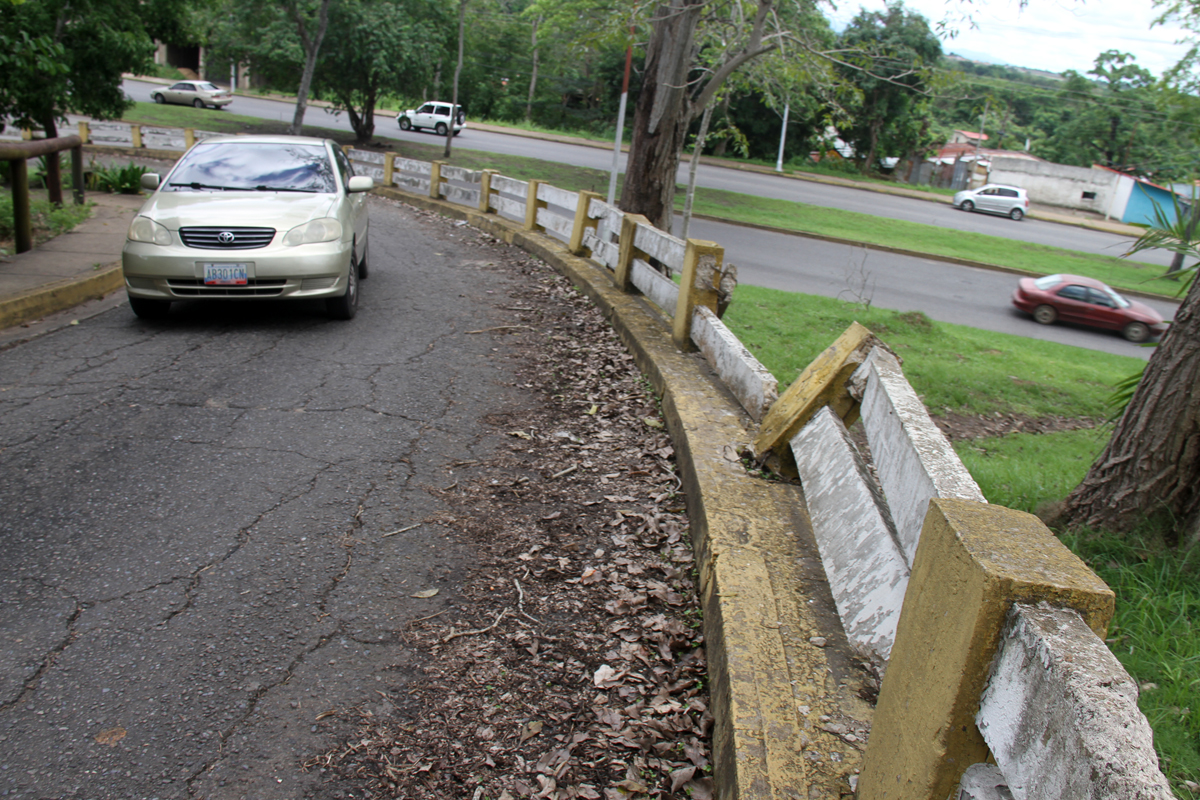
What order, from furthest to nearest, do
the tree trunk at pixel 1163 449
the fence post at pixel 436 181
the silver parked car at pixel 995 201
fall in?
the silver parked car at pixel 995 201 < the fence post at pixel 436 181 < the tree trunk at pixel 1163 449

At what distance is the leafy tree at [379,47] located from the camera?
2789 cm

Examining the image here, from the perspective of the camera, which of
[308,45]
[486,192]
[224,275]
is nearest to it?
[224,275]

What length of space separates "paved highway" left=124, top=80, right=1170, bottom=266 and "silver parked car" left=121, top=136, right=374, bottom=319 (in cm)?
2672

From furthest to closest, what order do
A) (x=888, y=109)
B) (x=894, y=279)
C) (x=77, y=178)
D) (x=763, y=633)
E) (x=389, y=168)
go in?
(x=888, y=109) → (x=894, y=279) → (x=389, y=168) → (x=77, y=178) → (x=763, y=633)

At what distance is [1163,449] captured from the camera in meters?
4.05

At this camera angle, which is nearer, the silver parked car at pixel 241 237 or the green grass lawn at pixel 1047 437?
the green grass lawn at pixel 1047 437

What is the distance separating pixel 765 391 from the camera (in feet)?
15.7

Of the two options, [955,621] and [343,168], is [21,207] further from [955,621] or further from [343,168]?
[955,621]

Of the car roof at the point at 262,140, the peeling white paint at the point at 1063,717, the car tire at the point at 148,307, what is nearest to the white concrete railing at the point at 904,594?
the peeling white paint at the point at 1063,717

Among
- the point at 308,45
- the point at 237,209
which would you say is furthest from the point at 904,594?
the point at 308,45

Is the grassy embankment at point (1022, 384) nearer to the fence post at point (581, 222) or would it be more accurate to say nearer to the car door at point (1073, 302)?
the fence post at point (581, 222)

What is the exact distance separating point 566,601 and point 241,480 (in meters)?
2.09

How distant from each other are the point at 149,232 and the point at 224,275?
2.51 feet

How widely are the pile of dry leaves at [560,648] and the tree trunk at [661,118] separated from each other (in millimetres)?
6960
